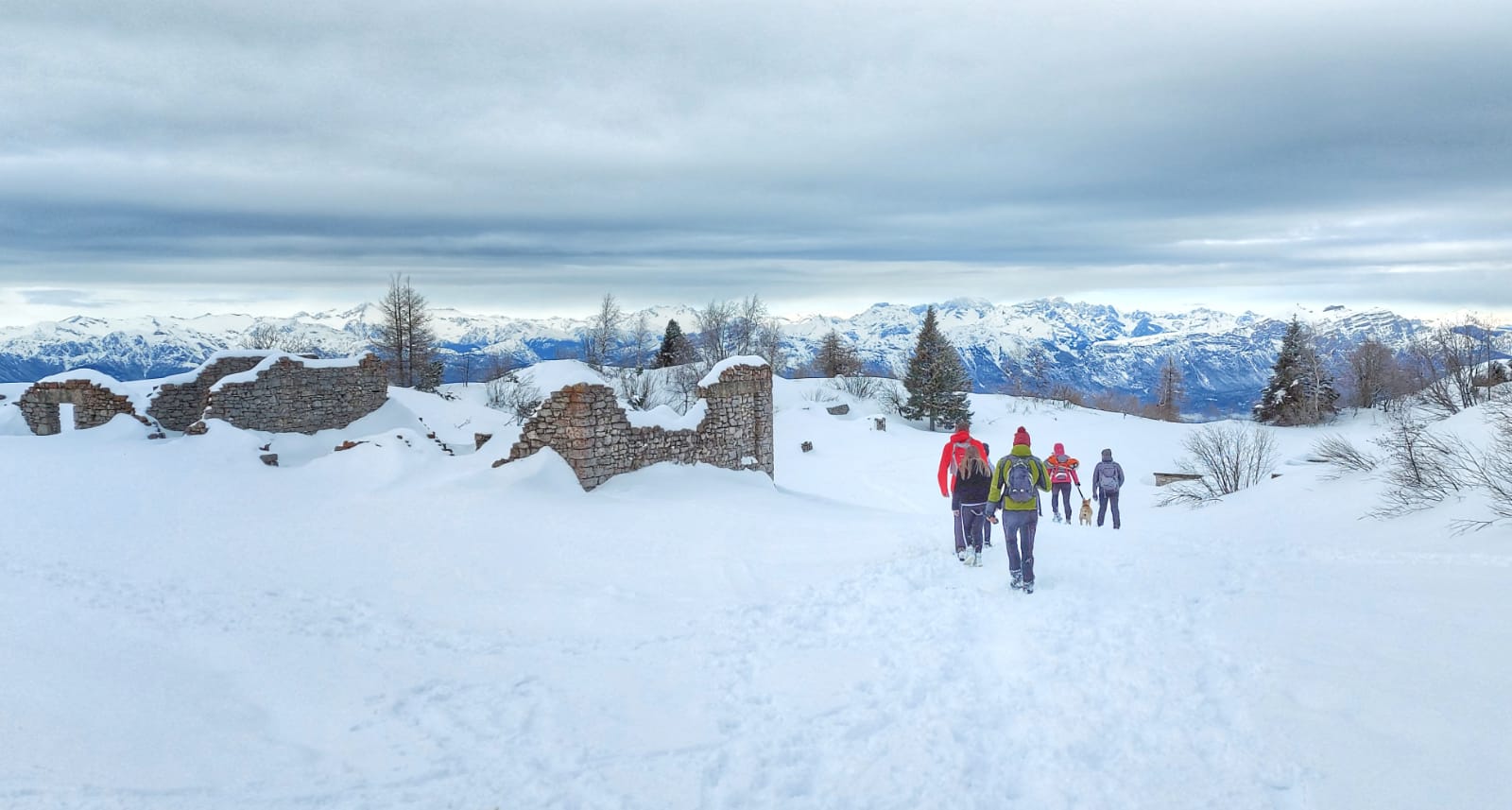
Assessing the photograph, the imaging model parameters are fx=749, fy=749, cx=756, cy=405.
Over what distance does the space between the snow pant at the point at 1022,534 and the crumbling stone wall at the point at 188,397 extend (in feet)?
60.6

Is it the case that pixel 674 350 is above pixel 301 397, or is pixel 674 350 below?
above

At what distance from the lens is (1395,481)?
40.8ft

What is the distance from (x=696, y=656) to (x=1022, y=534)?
3.84 m

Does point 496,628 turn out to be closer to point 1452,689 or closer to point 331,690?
point 331,690

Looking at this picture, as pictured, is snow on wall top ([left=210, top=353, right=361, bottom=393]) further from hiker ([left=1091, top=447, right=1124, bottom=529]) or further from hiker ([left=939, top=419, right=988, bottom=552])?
hiker ([left=1091, top=447, right=1124, bottom=529])

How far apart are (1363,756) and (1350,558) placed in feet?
21.6

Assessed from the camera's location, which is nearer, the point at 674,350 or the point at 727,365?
the point at 727,365

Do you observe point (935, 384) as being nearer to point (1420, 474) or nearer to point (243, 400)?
point (1420, 474)

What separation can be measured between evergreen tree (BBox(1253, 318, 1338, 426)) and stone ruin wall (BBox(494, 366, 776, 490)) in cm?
4730

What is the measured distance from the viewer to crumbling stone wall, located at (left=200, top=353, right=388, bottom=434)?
57.9ft

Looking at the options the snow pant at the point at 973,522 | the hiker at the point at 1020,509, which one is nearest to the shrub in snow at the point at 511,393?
the snow pant at the point at 973,522

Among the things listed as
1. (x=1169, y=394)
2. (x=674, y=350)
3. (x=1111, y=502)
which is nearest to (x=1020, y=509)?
(x=1111, y=502)

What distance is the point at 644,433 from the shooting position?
14656mm

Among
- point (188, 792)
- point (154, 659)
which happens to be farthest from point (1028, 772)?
point (154, 659)
